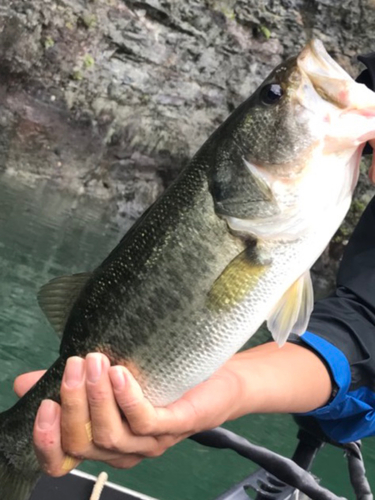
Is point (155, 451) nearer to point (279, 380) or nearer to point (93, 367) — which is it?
point (93, 367)

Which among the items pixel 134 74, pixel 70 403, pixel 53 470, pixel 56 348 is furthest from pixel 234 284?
pixel 134 74

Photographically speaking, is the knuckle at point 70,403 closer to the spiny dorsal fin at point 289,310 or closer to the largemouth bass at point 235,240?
the largemouth bass at point 235,240

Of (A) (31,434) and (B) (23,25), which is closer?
(A) (31,434)

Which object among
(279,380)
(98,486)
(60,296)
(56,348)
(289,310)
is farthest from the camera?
(56,348)

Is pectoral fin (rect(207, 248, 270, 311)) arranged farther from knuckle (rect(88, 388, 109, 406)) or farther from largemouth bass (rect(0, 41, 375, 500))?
knuckle (rect(88, 388, 109, 406))

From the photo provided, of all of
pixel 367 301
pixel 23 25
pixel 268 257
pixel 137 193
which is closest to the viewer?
pixel 268 257

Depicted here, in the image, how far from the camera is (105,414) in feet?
4.49

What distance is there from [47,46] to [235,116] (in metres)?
15.3

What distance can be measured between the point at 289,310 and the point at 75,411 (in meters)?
0.50

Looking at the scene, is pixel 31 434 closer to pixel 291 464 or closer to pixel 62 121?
pixel 291 464

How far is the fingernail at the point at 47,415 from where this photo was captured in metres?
1.43

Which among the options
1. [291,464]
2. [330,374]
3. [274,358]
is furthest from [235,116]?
[291,464]

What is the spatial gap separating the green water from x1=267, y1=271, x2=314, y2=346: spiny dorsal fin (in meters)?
3.85

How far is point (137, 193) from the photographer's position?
16.2 metres
